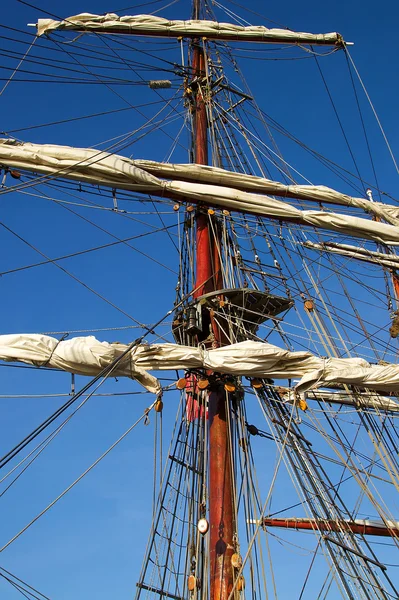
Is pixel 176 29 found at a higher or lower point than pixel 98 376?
higher

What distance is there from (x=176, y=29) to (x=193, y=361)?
9940 millimetres

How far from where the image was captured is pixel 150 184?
11.9 m

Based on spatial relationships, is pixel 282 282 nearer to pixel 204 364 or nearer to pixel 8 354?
pixel 204 364

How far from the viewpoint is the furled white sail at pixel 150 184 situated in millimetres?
10859

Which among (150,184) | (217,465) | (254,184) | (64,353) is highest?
(254,184)

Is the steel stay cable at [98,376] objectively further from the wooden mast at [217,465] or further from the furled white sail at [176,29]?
the furled white sail at [176,29]

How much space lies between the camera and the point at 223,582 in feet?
28.6

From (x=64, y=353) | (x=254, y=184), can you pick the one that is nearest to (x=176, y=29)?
(x=254, y=184)

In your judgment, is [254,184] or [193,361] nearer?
[193,361]

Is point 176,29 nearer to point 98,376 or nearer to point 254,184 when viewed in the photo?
point 254,184

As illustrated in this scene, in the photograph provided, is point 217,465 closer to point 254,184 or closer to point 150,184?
point 150,184

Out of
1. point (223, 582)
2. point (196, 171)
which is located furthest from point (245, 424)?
point (196, 171)

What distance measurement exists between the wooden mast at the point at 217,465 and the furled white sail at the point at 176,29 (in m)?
5.68

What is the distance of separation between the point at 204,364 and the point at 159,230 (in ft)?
11.2
